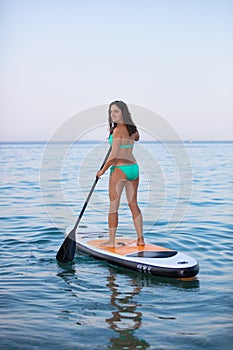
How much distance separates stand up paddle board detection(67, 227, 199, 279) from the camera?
5.63 meters

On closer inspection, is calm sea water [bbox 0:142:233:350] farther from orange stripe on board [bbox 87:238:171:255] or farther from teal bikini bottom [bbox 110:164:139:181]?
teal bikini bottom [bbox 110:164:139:181]

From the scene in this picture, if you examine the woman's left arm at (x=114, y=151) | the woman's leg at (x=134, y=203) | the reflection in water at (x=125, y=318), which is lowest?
the reflection in water at (x=125, y=318)

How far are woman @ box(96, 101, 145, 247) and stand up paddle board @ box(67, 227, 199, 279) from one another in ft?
1.08

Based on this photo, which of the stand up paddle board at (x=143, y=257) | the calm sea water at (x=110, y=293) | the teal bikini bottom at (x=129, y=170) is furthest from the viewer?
the teal bikini bottom at (x=129, y=170)

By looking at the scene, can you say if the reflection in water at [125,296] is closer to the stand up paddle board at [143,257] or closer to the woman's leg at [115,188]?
the stand up paddle board at [143,257]

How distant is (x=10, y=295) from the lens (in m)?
5.18

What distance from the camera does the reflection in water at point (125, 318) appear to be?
4078 mm

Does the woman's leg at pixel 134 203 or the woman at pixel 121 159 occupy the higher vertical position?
the woman at pixel 121 159

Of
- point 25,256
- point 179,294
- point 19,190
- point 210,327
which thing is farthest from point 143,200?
point 210,327

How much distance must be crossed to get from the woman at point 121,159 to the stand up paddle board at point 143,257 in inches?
13.0

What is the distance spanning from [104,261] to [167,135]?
1.96m

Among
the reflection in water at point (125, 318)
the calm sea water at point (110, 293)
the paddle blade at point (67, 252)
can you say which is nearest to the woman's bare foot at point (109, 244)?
the calm sea water at point (110, 293)

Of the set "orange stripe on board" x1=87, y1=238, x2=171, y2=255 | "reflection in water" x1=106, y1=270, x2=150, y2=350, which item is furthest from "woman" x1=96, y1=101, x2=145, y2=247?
"reflection in water" x1=106, y1=270, x2=150, y2=350

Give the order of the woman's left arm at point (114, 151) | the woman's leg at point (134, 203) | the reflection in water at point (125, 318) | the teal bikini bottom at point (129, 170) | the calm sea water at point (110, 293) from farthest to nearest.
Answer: the woman's leg at point (134, 203) → the teal bikini bottom at point (129, 170) → the woman's left arm at point (114, 151) → the calm sea water at point (110, 293) → the reflection in water at point (125, 318)
